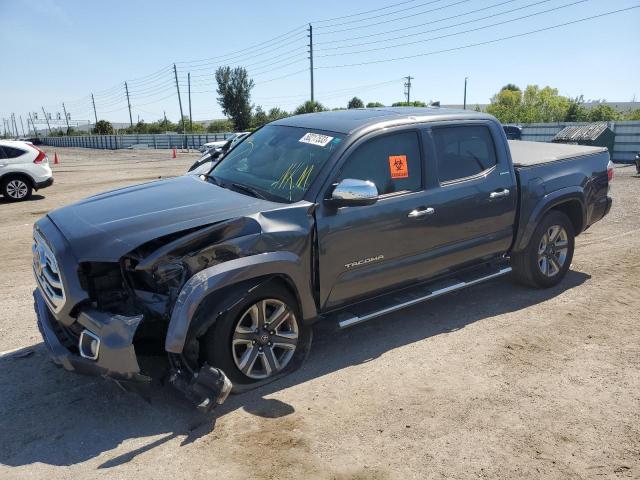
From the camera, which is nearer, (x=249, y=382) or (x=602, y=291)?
(x=249, y=382)

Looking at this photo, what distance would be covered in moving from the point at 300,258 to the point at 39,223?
1.97 metres

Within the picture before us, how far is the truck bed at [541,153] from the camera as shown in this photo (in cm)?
542

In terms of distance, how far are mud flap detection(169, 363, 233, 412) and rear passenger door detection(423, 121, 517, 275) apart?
2.12m

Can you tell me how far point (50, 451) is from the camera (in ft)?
10.1

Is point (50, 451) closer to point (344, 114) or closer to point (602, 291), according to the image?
point (344, 114)

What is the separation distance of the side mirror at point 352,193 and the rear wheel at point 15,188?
39.7 ft

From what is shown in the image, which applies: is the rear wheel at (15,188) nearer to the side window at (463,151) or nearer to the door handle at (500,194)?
the side window at (463,151)

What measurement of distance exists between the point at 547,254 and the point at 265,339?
3.44 metres

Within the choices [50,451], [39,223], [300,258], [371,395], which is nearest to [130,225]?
[39,223]

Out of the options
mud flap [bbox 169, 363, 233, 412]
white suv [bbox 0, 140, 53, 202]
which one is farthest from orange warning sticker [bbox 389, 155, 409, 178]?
white suv [bbox 0, 140, 53, 202]

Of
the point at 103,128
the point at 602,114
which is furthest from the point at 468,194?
the point at 103,128

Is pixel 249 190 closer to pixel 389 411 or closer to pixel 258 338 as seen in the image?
pixel 258 338

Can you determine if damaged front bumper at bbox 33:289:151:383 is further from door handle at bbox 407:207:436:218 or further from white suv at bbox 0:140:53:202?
white suv at bbox 0:140:53:202

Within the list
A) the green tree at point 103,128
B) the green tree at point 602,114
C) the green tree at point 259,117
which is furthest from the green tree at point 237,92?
the green tree at point 602,114
